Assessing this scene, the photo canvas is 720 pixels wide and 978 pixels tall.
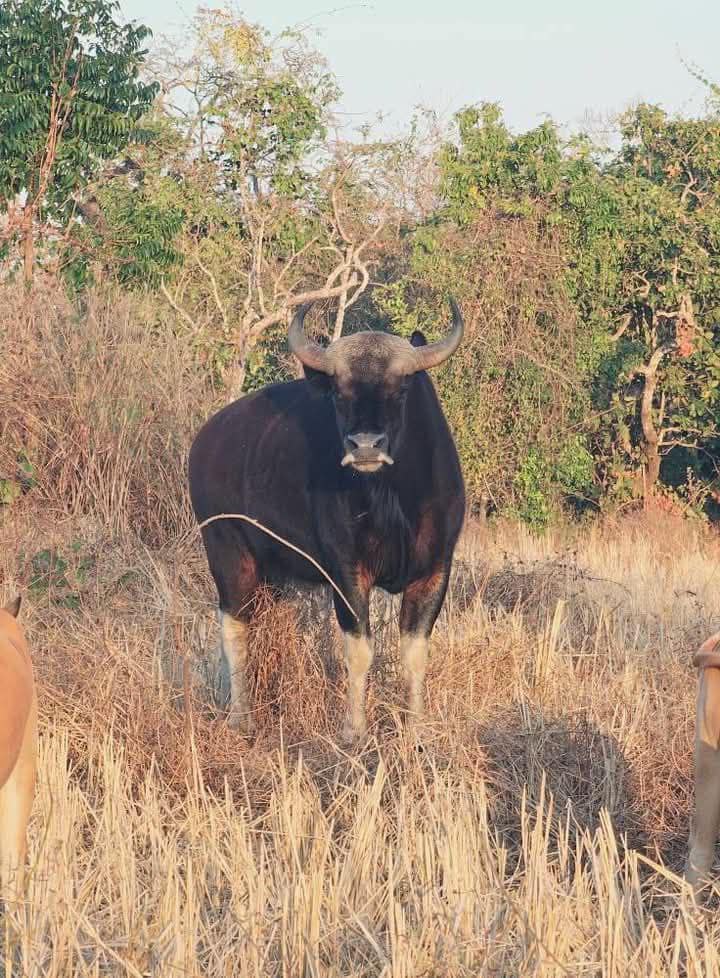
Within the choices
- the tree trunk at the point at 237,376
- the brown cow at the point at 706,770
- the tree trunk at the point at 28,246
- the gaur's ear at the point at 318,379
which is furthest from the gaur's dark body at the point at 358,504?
the tree trunk at the point at 237,376

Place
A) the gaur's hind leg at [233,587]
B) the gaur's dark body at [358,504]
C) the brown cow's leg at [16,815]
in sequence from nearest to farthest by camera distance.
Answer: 1. the brown cow's leg at [16,815]
2. the gaur's dark body at [358,504]
3. the gaur's hind leg at [233,587]

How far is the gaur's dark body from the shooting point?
276 inches

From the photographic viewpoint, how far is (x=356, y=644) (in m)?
6.98

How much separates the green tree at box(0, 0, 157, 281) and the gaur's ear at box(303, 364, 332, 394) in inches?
329

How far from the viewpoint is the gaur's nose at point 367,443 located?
6.55 metres

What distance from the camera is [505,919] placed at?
424cm

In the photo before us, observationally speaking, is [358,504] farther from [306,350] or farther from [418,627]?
[306,350]

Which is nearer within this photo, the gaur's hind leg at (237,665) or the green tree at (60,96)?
the gaur's hind leg at (237,665)

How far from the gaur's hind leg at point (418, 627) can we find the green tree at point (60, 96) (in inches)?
348

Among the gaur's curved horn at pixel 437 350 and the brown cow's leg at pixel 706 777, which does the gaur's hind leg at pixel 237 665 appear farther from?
the brown cow's leg at pixel 706 777

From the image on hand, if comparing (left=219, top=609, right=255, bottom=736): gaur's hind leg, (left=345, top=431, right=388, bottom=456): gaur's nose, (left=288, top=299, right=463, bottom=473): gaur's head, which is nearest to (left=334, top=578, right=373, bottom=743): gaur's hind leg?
(left=219, top=609, right=255, bottom=736): gaur's hind leg

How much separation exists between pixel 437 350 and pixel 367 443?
794 millimetres

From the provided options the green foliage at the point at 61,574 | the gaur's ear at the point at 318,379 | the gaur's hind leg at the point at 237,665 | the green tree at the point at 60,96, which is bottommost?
the green foliage at the point at 61,574

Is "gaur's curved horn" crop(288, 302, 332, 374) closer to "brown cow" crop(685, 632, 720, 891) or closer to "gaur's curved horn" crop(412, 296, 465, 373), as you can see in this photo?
"gaur's curved horn" crop(412, 296, 465, 373)
